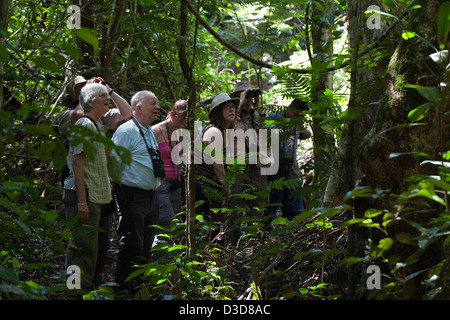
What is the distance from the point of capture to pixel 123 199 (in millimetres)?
4652

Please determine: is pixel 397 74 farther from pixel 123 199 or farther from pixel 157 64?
pixel 157 64

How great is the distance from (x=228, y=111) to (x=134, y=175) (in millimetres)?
1456

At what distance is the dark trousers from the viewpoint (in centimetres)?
459

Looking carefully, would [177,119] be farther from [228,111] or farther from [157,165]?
[157,165]

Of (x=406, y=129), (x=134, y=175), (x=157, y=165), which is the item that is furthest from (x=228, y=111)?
(x=406, y=129)

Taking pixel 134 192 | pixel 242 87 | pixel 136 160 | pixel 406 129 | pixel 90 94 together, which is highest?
pixel 242 87

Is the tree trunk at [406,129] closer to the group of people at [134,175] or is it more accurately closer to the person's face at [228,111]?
the group of people at [134,175]

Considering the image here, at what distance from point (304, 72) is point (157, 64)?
16.0ft

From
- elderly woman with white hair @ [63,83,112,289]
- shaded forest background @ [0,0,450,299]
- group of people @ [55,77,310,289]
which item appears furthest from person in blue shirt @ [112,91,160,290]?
shaded forest background @ [0,0,450,299]

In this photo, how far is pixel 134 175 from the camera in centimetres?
466

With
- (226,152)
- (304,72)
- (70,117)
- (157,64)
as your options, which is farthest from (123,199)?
(157,64)

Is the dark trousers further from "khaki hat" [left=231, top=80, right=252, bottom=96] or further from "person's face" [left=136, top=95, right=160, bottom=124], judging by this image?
"khaki hat" [left=231, top=80, right=252, bottom=96]
